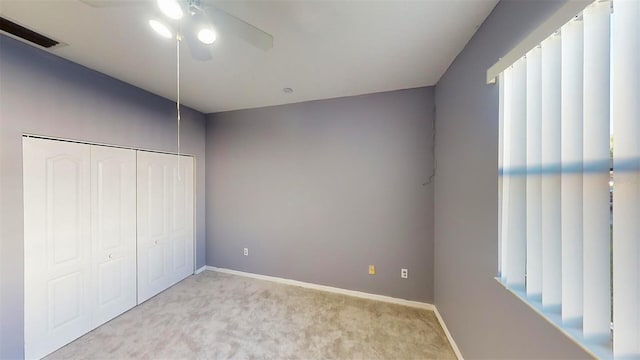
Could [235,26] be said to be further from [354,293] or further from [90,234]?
[354,293]

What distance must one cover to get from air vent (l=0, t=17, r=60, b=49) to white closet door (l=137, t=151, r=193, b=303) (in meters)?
1.18

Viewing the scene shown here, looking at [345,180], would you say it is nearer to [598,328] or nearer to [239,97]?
[239,97]

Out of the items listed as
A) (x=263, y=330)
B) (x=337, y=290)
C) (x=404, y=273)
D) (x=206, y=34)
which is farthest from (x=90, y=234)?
(x=404, y=273)

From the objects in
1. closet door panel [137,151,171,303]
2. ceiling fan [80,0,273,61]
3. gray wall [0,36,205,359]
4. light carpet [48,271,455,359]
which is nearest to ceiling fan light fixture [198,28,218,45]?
ceiling fan [80,0,273,61]

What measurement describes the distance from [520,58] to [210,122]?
370 cm

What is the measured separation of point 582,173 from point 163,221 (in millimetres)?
3791

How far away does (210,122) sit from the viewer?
11.4 feet

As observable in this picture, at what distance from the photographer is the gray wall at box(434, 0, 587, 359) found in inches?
41.5

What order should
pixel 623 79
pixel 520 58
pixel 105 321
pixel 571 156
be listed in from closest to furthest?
1. pixel 623 79
2. pixel 571 156
3. pixel 520 58
4. pixel 105 321

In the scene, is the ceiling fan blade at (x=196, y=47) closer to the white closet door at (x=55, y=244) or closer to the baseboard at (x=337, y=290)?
the white closet door at (x=55, y=244)

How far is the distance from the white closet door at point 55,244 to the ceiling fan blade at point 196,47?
5.02 ft

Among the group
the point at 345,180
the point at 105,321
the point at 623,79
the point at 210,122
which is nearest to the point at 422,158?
the point at 345,180

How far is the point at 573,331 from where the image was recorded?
0.82 metres

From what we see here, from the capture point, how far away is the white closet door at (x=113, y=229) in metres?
2.19
